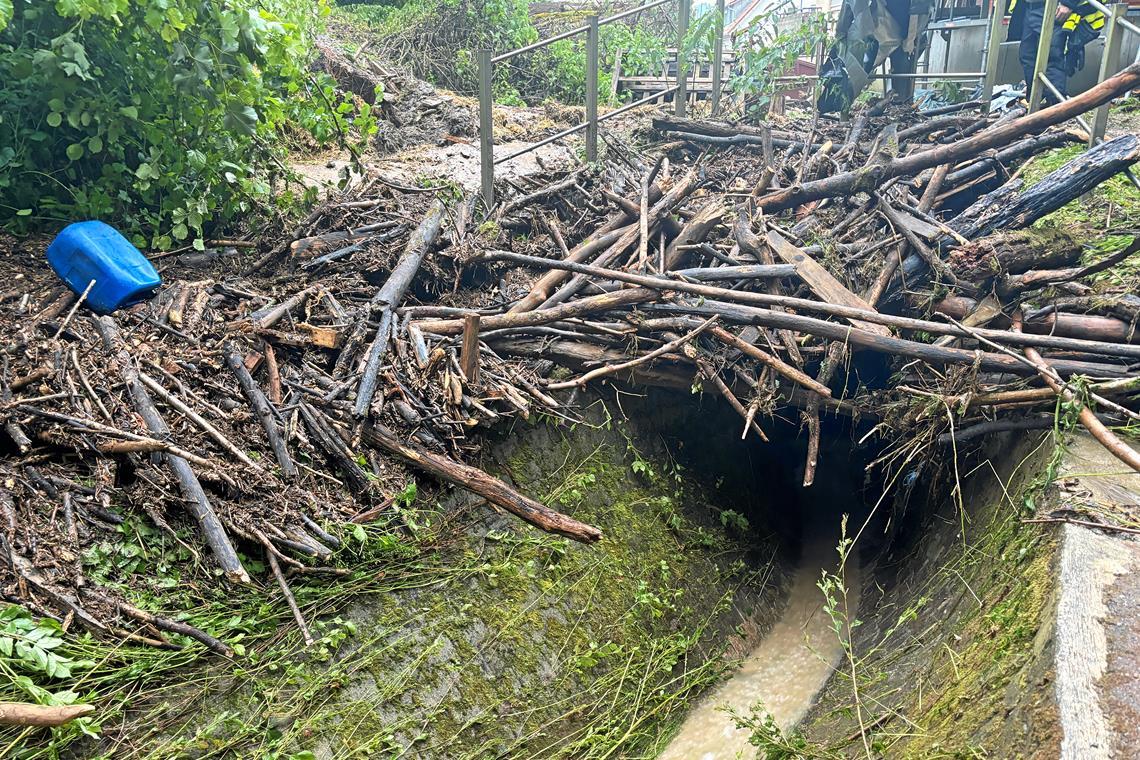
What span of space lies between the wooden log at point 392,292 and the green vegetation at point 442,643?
1.92 ft

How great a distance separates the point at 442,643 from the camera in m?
3.80

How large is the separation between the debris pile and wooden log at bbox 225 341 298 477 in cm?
1

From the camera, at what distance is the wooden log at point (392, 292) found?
425 centimetres

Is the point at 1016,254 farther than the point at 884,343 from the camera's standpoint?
Yes

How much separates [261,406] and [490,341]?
5.18 feet

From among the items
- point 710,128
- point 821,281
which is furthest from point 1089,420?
point 710,128

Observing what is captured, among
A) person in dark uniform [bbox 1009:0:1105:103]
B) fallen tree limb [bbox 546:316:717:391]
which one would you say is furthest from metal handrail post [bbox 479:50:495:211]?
person in dark uniform [bbox 1009:0:1105:103]

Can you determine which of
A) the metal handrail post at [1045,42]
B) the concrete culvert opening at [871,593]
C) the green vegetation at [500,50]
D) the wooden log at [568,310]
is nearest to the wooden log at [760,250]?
the concrete culvert opening at [871,593]

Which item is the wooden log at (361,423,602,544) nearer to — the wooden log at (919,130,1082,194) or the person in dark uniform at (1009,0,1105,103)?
the wooden log at (919,130,1082,194)

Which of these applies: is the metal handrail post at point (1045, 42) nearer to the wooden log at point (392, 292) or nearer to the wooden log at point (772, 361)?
the wooden log at point (772, 361)

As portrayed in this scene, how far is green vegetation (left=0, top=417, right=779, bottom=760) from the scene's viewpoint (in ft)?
9.72

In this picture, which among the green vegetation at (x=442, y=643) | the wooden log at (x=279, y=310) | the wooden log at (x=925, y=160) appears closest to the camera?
the green vegetation at (x=442, y=643)

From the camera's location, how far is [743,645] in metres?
5.50

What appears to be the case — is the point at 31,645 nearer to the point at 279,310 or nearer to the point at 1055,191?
the point at 279,310
